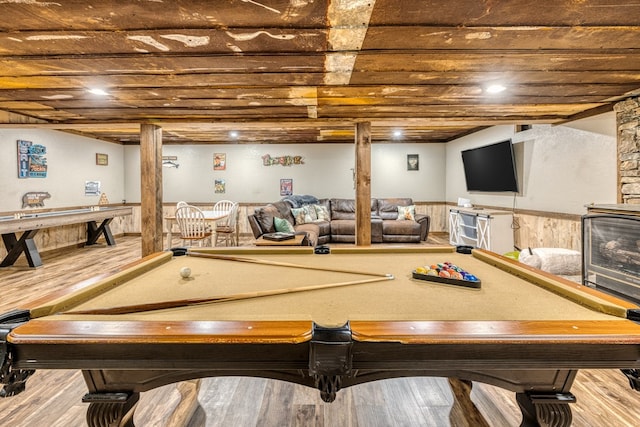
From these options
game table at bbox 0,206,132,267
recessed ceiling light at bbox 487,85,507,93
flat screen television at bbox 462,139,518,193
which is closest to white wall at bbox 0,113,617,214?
flat screen television at bbox 462,139,518,193

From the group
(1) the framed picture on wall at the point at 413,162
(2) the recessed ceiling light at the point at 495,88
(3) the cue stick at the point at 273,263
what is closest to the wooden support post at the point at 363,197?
(2) the recessed ceiling light at the point at 495,88

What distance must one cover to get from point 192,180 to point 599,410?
27.8ft

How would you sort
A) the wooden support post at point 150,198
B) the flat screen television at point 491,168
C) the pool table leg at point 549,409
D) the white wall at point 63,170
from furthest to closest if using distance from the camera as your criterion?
1. the flat screen television at point 491,168
2. the white wall at point 63,170
3. the wooden support post at point 150,198
4. the pool table leg at point 549,409

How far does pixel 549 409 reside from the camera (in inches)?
47.1

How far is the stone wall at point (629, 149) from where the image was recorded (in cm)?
341

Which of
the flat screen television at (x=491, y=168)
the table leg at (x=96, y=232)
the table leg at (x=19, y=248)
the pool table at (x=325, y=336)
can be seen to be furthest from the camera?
the table leg at (x=96, y=232)

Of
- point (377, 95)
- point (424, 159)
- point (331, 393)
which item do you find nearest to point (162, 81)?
point (377, 95)

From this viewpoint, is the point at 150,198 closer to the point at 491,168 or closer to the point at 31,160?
the point at 31,160

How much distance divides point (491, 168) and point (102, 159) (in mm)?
8234

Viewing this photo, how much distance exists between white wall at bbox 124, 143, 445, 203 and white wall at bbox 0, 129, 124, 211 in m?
0.54

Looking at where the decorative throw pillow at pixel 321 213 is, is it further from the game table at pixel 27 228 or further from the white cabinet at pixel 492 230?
the game table at pixel 27 228

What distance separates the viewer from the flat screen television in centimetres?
566

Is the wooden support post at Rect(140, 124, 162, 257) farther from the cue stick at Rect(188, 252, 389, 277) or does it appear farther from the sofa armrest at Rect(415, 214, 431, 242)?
the sofa armrest at Rect(415, 214, 431, 242)

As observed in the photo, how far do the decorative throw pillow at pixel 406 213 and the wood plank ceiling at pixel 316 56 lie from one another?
11.4 ft
